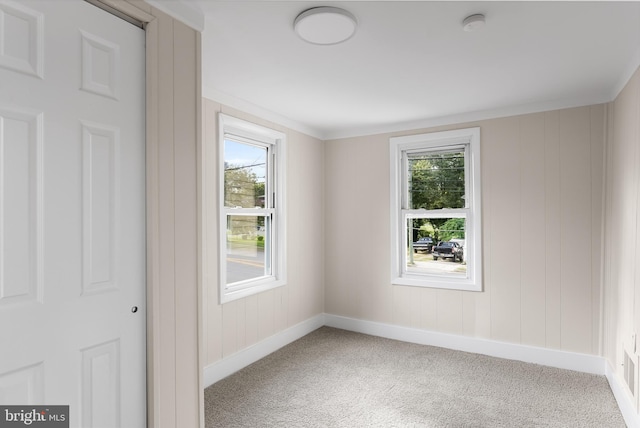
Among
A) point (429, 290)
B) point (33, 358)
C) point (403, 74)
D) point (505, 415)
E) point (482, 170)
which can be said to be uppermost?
point (403, 74)

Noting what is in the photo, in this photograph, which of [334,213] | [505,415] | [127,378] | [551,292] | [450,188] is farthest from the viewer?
[334,213]

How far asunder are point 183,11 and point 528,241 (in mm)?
3320

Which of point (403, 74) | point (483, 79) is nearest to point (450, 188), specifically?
point (483, 79)

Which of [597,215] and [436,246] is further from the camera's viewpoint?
[436,246]

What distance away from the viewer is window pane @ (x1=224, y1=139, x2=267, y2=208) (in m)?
3.28

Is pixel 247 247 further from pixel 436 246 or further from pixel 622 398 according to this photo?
pixel 622 398

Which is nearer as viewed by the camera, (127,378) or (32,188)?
(32,188)

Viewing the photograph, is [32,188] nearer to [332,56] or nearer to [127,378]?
[127,378]

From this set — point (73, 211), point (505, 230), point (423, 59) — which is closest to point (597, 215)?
point (505, 230)

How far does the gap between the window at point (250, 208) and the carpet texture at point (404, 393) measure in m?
0.77

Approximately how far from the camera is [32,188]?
4.31ft

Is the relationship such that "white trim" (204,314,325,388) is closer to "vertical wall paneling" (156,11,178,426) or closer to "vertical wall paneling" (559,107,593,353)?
"vertical wall paneling" (156,11,178,426)

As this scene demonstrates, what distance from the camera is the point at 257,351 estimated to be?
138 inches

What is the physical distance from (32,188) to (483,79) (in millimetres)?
2841
